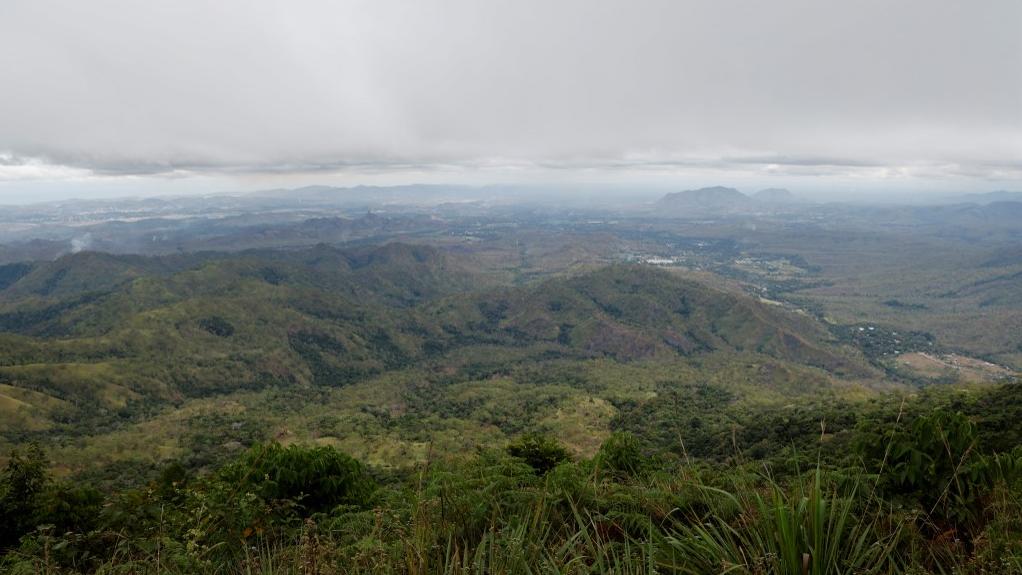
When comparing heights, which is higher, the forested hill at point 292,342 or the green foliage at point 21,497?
the green foliage at point 21,497

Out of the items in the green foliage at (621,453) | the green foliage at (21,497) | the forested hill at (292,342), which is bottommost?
the forested hill at (292,342)

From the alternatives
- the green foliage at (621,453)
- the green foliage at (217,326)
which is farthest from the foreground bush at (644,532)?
the green foliage at (217,326)

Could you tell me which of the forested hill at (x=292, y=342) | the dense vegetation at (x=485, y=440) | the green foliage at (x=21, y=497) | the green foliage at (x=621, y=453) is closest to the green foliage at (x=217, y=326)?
the forested hill at (x=292, y=342)

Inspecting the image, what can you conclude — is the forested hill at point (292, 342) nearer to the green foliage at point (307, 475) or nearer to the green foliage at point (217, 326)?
the green foliage at point (217, 326)

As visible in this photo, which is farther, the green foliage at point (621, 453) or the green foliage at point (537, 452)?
the green foliage at point (537, 452)

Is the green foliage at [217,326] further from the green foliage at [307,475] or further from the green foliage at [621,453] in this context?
the green foliage at [621,453]

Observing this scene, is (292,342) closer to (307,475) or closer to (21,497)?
(21,497)

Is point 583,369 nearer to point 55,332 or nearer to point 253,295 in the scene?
point 253,295

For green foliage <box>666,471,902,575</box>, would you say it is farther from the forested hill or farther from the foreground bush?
the forested hill

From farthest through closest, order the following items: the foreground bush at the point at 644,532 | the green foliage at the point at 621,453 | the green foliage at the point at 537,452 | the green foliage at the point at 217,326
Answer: the green foliage at the point at 217,326 → the green foliage at the point at 537,452 → the green foliage at the point at 621,453 → the foreground bush at the point at 644,532

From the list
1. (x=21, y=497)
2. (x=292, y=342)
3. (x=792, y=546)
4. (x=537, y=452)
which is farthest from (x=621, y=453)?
(x=292, y=342)

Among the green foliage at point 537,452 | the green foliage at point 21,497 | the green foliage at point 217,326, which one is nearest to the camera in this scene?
the green foliage at point 21,497

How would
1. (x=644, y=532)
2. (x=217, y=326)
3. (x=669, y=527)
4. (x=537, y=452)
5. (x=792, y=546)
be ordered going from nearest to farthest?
(x=792, y=546) < (x=644, y=532) < (x=669, y=527) < (x=537, y=452) < (x=217, y=326)

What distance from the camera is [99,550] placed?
7.65 m
